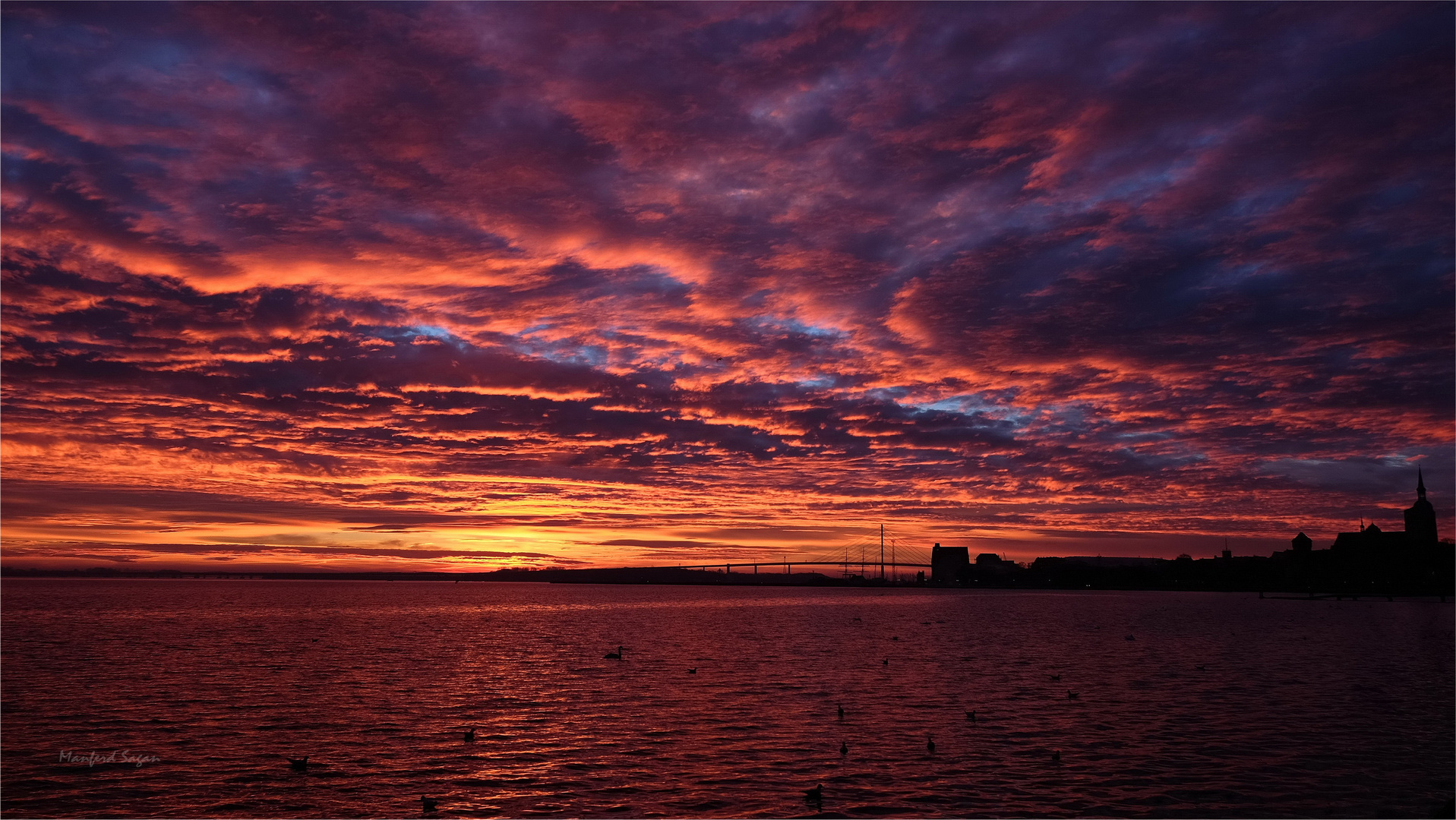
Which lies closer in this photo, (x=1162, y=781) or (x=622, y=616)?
(x=1162, y=781)

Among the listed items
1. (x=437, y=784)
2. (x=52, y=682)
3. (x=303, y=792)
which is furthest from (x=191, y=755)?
(x=52, y=682)

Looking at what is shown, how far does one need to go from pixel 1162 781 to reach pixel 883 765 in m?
9.98

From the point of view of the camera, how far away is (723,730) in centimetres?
4144

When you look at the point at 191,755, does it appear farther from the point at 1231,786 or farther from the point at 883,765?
the point at 1231,786

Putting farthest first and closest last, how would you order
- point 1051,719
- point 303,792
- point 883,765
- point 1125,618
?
point 1125,618
point 1051,719
point 883,765
point 303,792

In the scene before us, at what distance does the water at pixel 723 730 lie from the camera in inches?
1177

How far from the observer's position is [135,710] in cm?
4647

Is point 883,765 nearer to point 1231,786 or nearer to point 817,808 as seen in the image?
point 817,808

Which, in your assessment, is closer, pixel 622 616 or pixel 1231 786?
pixel 1231 786

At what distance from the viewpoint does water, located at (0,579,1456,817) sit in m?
29.9

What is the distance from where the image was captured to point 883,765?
113 ft

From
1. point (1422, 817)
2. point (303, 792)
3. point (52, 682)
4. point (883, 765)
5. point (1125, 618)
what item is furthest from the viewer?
point (1125, 618)

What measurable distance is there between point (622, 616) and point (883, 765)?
132147 millimetres

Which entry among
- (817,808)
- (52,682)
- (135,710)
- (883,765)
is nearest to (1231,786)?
(883,765)
